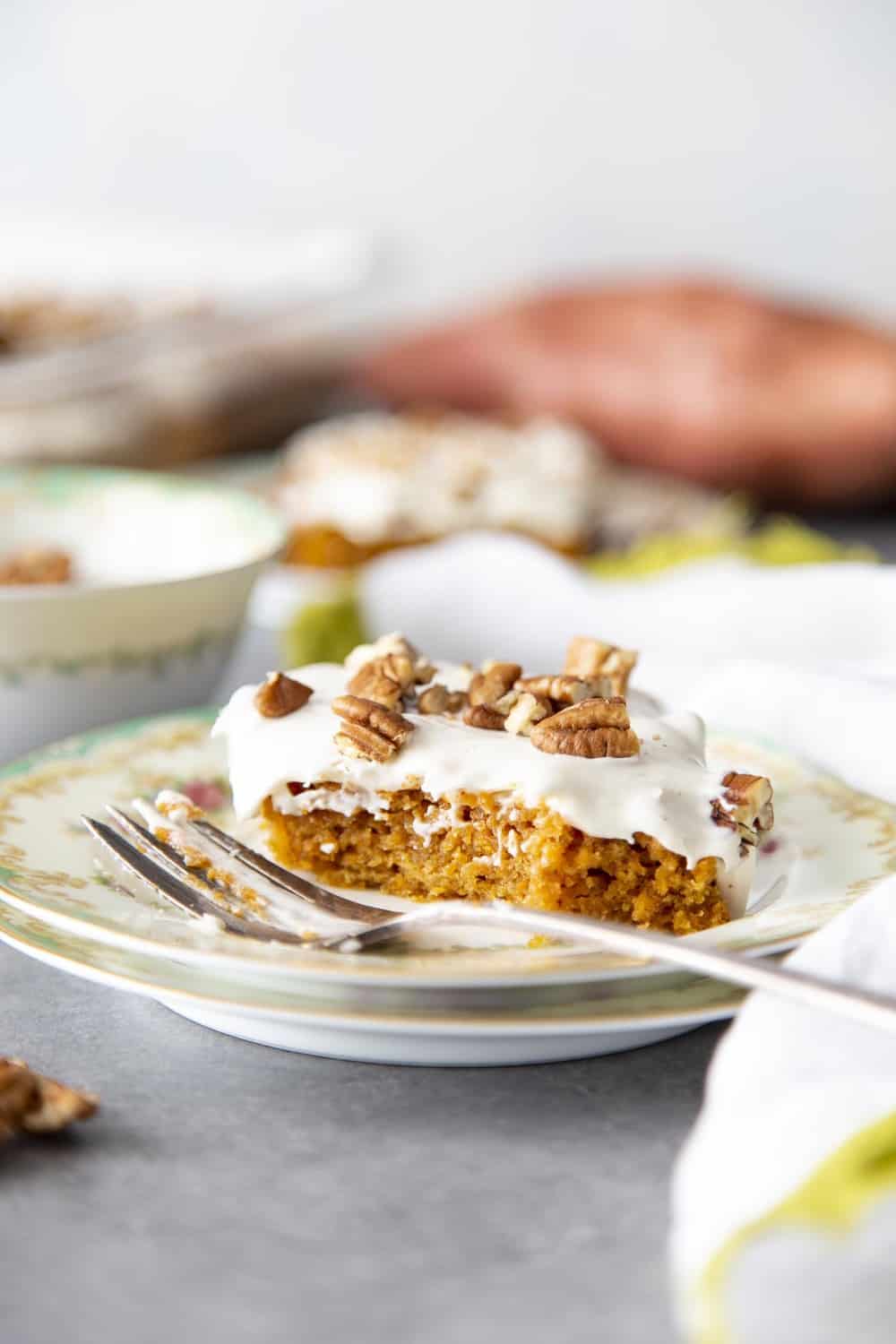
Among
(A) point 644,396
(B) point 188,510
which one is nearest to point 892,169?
(A) point 644,396

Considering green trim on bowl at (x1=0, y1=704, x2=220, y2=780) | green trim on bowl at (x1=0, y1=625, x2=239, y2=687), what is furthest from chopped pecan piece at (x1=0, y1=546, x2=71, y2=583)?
green trim on bowl at (x1=0, y1=704, x2=220, y2=780)

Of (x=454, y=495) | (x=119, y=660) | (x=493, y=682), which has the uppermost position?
(x=493, y=682)

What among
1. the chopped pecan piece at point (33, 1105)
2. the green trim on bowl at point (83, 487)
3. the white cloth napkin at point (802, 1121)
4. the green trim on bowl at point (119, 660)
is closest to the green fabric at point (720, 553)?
the white cloth napkin at point (802, 1121)

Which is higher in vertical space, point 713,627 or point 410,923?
point 410,923

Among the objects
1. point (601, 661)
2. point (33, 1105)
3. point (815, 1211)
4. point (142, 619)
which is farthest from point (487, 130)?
point (815, 1211)

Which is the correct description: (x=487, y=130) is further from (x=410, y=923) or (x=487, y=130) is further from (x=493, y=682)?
(x=410, y=923)

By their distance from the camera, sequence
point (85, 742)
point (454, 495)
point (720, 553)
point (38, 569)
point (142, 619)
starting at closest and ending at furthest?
1. point (85, 742)
2. point (142, 619)
3. point (38, 569)
4. point (720, 553)
5. point (454, 495)

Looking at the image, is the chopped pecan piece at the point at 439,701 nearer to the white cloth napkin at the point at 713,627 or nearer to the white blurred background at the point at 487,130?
the white cloth napkin at the point at 713,627
